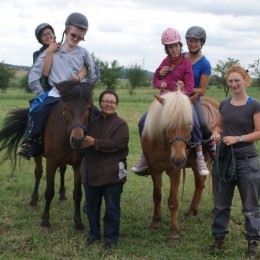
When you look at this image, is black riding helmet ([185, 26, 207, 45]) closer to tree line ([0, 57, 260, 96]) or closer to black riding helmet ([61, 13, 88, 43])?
black riding helmet ([61, 13, 88, 43])

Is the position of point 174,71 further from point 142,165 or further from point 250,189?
point 250,189

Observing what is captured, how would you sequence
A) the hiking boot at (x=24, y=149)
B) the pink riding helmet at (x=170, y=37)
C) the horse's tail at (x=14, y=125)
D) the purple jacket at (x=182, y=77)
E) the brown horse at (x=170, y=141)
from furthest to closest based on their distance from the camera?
the horse's tail at (x=14, y=125)
the hiking boot at (x=24, y=149)
the purple jacket at (x=182, y=77)
the pink riding helmet at (x=170, y=37)
the brown horse at (x=170, y=141)

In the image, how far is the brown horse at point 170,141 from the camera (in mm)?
4527

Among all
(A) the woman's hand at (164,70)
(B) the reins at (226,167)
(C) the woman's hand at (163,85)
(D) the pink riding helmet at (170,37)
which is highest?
(D) the pink riding helmet at (170,37)

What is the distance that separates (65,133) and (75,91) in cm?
78

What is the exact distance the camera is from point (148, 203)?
6879 millimetres

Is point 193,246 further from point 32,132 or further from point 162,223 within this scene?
point 32,132

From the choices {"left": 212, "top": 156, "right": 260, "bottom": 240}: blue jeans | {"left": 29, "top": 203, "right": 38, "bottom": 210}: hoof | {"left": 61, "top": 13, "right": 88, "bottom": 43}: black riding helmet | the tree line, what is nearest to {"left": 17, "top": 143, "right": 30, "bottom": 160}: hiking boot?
{"left": 29, "top": 203, "right": 38, "bottom": 210}: hoof

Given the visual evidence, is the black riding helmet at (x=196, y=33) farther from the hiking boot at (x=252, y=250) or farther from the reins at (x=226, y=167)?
the hiking boot at (x=252, y=250)

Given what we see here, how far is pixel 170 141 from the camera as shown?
15.0 feet

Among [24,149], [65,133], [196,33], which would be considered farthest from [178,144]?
[24,149]

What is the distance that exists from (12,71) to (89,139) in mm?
56670

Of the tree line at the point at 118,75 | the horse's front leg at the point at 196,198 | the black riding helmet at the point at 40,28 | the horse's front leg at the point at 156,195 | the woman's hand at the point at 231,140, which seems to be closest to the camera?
the woman's hand at the point at 231,140

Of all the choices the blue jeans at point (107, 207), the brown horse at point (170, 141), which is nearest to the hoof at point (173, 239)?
the brown horse at point (170, 141)
